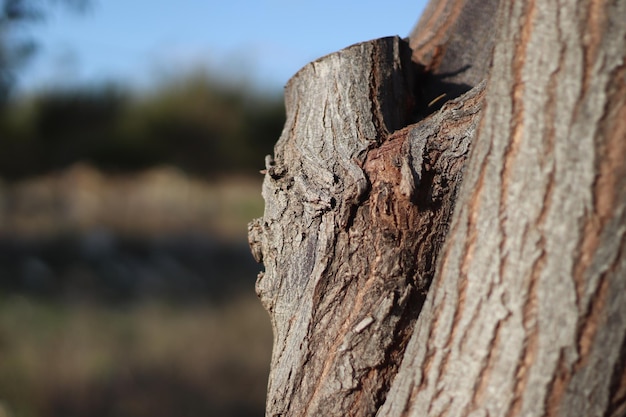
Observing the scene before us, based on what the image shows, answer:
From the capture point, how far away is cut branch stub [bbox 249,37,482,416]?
1311mm

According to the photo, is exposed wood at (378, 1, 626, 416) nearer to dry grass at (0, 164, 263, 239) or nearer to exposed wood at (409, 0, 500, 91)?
exposed wood at (409, 0, 500, 91)

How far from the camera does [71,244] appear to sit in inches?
309

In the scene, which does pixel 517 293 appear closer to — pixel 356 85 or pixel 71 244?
pixel 356 85

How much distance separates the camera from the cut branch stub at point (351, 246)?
131cm

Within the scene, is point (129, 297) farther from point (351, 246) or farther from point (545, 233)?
point (545, 233)

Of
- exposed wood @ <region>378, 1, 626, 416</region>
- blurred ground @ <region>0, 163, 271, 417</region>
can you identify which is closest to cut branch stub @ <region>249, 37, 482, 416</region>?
exposed wood @ <region>378, 1, 626, 416</region>

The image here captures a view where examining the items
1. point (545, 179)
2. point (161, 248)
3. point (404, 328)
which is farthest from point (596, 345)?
point (161, 248)

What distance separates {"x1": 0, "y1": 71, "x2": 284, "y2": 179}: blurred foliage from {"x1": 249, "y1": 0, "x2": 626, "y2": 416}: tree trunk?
723cm

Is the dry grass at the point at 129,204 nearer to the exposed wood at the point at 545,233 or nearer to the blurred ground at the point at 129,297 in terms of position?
the blurred ground at the point at 129,297

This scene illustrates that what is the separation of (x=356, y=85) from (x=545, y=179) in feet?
2.25

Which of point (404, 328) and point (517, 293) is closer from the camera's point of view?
point (517, 293)

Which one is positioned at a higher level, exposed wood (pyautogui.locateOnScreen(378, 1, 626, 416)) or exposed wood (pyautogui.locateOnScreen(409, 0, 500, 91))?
exposed wood (pyautogui.locateOnScreen(409, 0, 500, 91))

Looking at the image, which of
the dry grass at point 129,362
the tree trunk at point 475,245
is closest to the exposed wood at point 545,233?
the tree trunk at point 475,245

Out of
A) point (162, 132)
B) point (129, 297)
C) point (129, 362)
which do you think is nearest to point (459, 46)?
point (129, 362)
